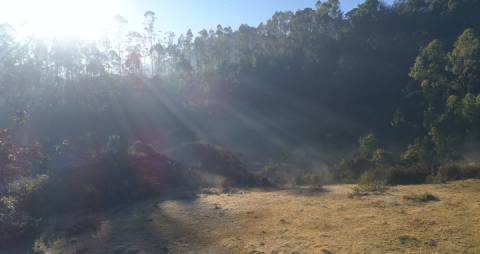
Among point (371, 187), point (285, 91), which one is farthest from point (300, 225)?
point (285, 91)

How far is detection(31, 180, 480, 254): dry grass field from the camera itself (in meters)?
8.80

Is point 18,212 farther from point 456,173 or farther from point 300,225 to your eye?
point 456,173

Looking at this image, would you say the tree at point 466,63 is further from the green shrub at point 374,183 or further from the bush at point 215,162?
the bush at point 215,162

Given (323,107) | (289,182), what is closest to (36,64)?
(323,107)

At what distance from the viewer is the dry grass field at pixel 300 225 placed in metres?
8.80

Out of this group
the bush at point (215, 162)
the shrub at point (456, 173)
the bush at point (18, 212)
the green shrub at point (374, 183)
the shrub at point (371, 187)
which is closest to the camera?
the bush at point (18, 212)

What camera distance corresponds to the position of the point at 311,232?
10.1 meters

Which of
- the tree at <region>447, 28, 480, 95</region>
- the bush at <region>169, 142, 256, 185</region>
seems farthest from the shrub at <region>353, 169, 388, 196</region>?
the tree at <region>447, 28, 480, 95</region>

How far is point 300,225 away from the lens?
1090 centimetres

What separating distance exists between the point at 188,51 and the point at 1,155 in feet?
207

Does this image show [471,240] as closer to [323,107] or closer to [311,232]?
[311,232]

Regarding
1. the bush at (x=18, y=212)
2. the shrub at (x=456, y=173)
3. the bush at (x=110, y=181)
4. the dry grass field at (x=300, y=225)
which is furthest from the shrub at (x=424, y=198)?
the bush at (x=18, y=212)

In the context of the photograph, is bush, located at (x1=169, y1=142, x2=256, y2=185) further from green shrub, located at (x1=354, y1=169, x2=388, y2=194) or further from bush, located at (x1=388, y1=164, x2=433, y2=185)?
bush, located at (x1=388, y1=164, x2=433, y2=185)

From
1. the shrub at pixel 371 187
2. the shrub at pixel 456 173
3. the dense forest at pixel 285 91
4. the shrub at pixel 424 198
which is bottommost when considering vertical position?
the shrub at pixel 371 187
